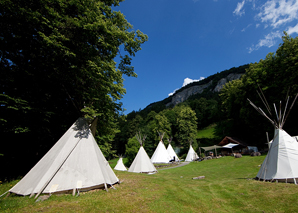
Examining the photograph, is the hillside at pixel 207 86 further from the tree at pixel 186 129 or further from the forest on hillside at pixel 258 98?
the forest on hillside at pixel 258 98

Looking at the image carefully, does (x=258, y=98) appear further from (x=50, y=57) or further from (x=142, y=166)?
(x=50, y=57)

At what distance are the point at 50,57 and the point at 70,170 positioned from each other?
6.06 meters

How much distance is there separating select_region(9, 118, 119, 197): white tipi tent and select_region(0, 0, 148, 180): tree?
1.57 meters

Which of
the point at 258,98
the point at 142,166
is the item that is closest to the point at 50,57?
the point at 142,166

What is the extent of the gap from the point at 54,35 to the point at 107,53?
2.64 meters

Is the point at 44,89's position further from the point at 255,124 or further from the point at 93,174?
the point at 255,124

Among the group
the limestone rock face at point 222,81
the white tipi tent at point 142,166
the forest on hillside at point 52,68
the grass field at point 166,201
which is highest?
the limestone rock face at point 222,81

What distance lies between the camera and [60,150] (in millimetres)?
6805

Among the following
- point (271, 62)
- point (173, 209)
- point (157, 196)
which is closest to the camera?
point (173, 209)

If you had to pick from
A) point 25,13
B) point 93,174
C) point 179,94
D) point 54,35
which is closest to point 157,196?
point 93,174

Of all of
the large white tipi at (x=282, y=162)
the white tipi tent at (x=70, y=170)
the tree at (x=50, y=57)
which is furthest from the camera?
the large white tipi at (x=282, y=162)

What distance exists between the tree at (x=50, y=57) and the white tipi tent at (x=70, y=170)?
1570mm

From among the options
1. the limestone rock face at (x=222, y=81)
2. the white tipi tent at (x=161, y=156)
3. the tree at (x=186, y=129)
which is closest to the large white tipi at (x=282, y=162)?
the white tipi tent at (x=161, y=156)

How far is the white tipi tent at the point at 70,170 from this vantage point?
18.8ft
